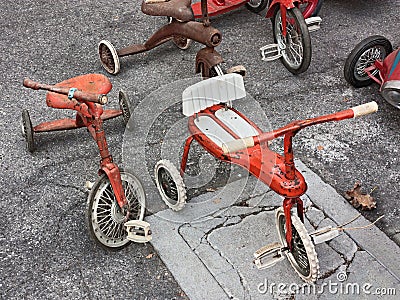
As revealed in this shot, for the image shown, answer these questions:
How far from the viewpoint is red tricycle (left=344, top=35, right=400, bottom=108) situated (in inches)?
153

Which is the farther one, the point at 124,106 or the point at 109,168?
the point at 124,106

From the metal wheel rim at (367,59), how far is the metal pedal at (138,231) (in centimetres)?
212

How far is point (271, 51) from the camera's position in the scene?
4.62m

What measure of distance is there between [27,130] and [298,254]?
1.99 m

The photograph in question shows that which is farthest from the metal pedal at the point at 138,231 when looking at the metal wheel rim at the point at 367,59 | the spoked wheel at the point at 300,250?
the metal wheel rim at the point at 367,59

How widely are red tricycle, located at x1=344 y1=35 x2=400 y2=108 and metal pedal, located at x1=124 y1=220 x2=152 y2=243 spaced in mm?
1919

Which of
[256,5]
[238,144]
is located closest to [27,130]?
[238,144]

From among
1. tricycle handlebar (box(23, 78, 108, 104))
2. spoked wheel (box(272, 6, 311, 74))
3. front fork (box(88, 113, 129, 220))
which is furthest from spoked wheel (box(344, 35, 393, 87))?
tricycle handlebar (box(23, 78, 108, 104))

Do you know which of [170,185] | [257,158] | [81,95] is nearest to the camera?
[81,95]

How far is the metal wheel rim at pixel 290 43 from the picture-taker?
14.7ft

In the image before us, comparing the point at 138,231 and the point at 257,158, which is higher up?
the point at 257,158

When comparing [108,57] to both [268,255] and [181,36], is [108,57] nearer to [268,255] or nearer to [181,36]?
[181,36]

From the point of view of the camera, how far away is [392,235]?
3.24 meters

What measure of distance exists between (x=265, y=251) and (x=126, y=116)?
161cm
